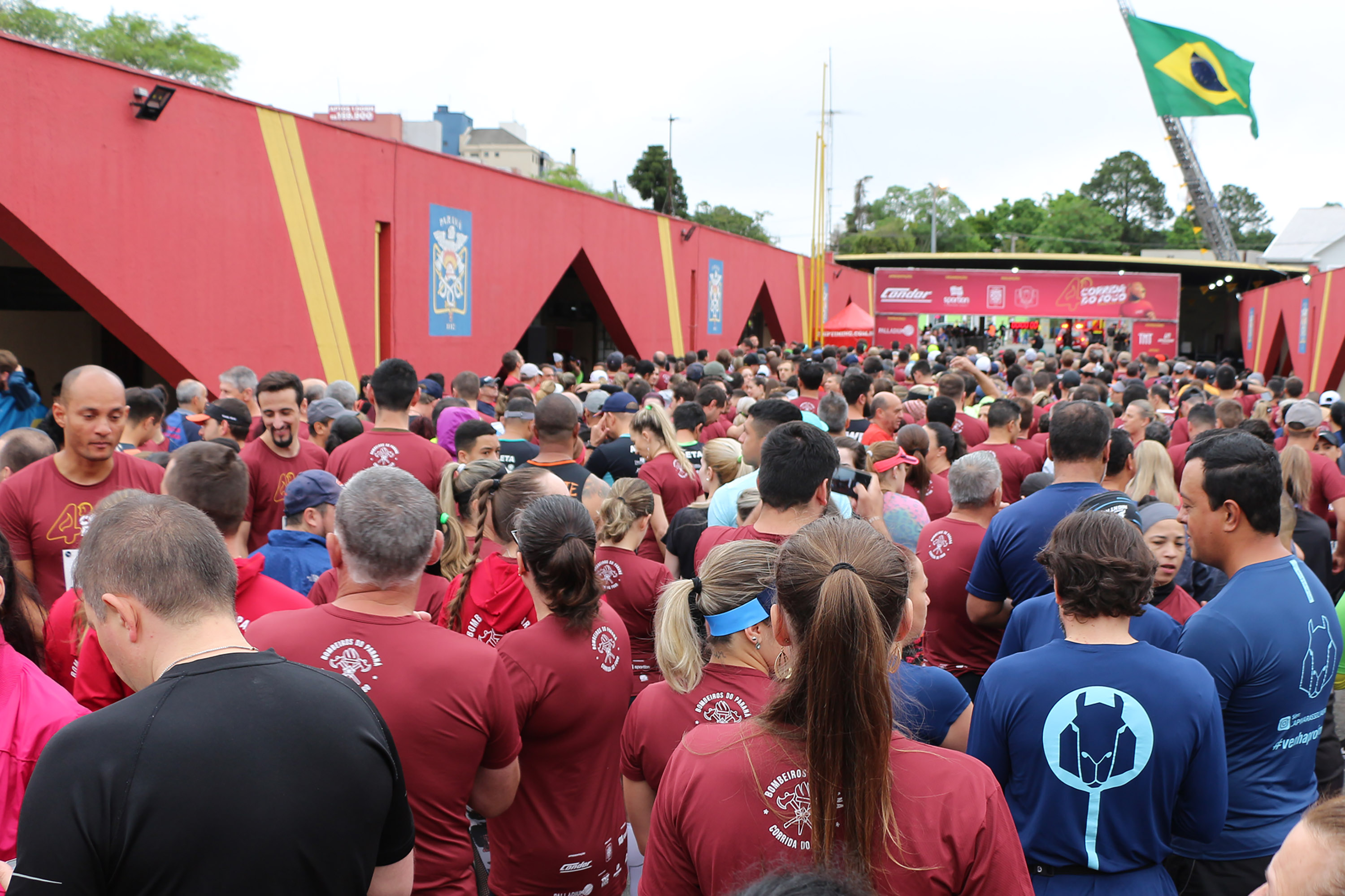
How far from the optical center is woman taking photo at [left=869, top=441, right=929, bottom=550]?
4551 mm

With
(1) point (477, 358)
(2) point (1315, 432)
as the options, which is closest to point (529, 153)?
(1) point (477, 358)

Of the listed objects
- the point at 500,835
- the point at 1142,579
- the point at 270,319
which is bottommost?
the point at 500,835

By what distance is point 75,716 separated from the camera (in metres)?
2.19

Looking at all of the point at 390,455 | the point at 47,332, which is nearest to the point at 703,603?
the point at 390,455

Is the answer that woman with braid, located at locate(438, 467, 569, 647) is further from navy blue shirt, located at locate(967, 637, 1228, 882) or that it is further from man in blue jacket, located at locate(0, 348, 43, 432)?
man in blue jacket, located at locate(0, 348, 43, 432)

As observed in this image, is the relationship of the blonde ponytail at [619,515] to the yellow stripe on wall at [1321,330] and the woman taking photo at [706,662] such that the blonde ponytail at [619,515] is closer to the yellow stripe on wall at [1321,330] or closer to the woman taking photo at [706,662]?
the woman taking photo at [706,662]

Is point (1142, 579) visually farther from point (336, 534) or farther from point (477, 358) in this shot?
point (477, 358)

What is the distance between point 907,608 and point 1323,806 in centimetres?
72

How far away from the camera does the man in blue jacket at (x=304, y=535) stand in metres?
3.67

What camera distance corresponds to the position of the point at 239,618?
109 inches

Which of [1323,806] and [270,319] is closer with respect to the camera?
[1323,806]

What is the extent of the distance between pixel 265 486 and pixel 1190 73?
96.9 feet

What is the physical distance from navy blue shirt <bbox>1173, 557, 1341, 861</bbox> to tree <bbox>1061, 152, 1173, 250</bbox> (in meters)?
98.9

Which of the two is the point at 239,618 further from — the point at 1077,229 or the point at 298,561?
the point at 1077,229
